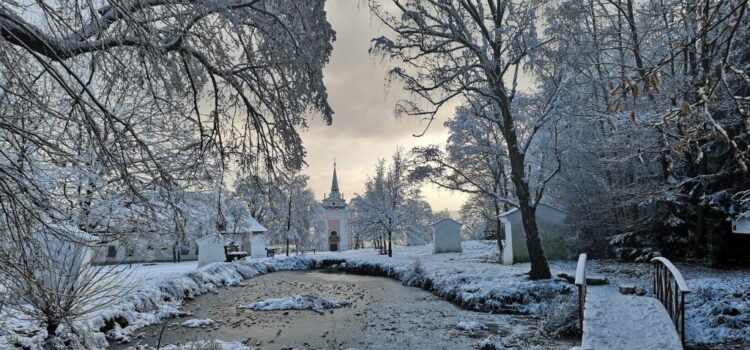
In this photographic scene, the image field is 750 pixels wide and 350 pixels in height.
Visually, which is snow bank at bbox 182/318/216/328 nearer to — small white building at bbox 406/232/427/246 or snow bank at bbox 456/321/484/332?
snow bank at bbox 456/321/484/332

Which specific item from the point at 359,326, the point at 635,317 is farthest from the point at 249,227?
the point at 635,317

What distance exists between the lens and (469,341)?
9.42 meters

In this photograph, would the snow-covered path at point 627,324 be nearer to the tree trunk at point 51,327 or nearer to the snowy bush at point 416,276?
the tree trunk at point 51,327

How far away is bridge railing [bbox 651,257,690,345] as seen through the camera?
24.8 feet

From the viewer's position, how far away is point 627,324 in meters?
7.81

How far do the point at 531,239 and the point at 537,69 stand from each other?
5.29 metres

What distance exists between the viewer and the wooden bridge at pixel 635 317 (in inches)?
268

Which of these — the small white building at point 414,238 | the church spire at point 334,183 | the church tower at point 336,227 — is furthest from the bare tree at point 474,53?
the church spire at point 334,183

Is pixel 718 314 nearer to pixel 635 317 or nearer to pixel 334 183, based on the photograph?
pixel 635 317

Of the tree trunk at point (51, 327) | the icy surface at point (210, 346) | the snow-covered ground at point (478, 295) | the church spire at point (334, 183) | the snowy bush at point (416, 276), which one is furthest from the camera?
the church spire at point (334, 183)

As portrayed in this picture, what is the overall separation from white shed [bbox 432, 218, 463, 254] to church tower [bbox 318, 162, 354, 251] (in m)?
25.2

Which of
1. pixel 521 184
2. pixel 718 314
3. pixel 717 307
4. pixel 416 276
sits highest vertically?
pixel 521 184

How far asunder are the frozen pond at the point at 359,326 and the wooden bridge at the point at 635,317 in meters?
0.97

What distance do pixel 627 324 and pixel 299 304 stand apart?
31.2 feet
